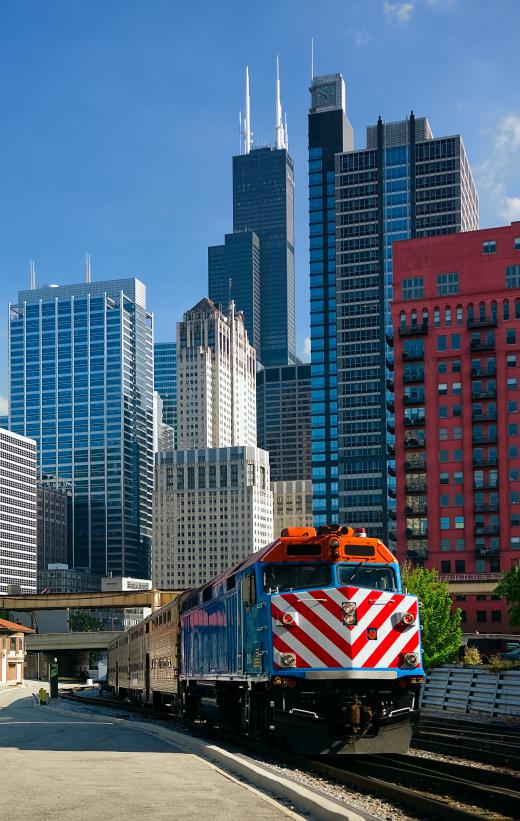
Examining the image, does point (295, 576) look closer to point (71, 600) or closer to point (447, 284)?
point (71, 600)

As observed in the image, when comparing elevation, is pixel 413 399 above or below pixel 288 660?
above

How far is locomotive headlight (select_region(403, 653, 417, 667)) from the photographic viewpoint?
69.1 feet

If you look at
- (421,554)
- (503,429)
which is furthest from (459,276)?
(421,554)

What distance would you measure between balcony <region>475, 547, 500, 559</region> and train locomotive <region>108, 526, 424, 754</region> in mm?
120628

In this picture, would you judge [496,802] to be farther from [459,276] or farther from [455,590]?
[459,276]

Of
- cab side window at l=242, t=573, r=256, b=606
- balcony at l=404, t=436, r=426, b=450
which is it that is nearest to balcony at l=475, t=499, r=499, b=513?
balcony at l=404, t=436, r=426, b=450

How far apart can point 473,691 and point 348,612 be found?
50.6 ft

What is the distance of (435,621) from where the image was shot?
101 metres

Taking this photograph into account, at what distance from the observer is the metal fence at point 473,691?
31.8 meters

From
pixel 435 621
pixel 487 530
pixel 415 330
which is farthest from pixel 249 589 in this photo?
pixel 415 330

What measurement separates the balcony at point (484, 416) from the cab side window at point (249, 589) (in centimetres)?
12215

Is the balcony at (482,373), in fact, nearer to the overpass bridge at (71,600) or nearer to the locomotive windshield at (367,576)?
the overpass bridge at (71,600)

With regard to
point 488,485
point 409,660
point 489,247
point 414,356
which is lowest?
point 409,660

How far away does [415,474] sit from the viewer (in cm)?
14662
